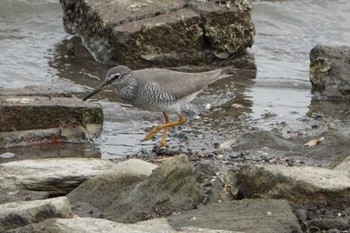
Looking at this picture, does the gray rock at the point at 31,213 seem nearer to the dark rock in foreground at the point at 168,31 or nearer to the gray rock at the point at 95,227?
the gray rock at the point at 95,227

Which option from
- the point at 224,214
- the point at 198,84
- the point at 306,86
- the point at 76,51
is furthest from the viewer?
the point at 76,51

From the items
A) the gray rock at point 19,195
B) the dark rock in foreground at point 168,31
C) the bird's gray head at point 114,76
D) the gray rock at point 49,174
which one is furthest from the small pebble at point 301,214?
the dark rock in foreground at point 168,31

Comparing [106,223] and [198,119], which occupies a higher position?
[106,223]

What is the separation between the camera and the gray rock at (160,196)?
18.6 feet

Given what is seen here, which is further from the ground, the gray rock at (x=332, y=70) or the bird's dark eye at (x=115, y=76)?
the bird's dark eye at (x=115, y=76)

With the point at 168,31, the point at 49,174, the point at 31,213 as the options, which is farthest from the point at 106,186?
the point at 168,31

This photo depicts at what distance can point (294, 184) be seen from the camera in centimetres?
579

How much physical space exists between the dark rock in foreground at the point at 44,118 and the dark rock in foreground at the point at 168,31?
2676mm

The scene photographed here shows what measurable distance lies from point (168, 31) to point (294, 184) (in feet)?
18.4

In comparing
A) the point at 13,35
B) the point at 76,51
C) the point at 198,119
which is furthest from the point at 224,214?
the point at 13,35

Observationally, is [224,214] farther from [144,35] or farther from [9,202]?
[144,35]

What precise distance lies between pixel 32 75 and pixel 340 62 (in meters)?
3.77

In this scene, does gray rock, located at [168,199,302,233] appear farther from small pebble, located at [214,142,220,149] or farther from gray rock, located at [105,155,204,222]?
small pebble, located at [214,142,220,149]

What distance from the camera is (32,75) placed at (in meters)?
10.8
